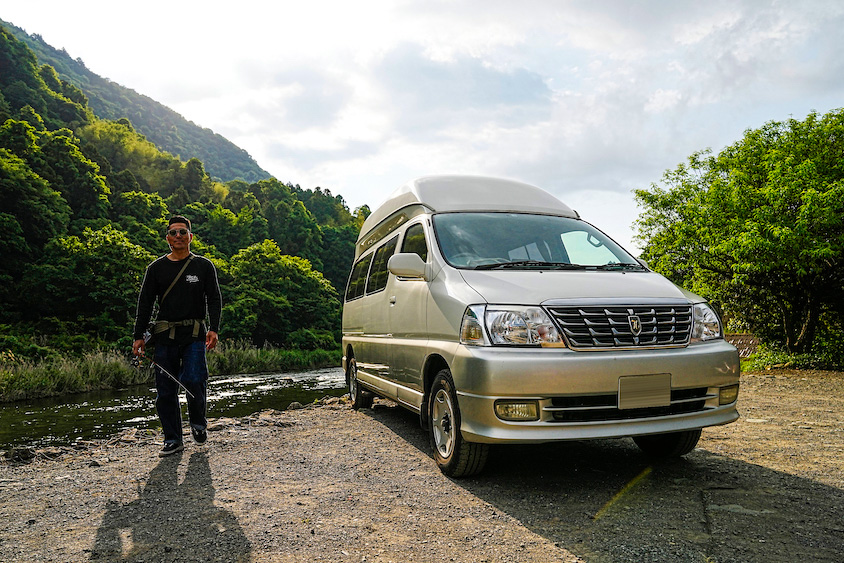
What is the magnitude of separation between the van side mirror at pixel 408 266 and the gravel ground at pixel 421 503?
156 centimetres

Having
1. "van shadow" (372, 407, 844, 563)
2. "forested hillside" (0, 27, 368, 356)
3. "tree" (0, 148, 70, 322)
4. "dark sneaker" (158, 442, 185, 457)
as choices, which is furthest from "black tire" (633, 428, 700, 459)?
"tree" (0, 148, 70, 322)

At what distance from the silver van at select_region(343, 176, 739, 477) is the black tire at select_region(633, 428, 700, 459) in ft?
0.03

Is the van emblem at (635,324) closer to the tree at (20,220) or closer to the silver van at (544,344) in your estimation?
the silver van at (544,344)

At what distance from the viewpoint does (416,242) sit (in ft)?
18.3

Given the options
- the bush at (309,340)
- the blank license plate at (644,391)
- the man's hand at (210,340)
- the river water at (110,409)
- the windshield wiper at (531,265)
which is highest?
the windshield wiper at (531,265)

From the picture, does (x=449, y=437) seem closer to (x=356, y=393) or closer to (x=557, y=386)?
(x=557, y=386)

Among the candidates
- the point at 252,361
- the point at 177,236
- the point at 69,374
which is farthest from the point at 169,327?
the point at 252,361

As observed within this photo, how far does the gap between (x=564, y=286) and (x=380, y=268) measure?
2.93 metres

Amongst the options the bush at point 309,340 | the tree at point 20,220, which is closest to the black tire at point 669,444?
the tree at point 20,220

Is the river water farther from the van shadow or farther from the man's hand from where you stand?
the van shadow

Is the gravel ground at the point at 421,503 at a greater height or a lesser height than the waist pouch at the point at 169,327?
lesser

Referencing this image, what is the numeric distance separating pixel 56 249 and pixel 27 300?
3.83 m

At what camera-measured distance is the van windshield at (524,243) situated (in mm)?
4848

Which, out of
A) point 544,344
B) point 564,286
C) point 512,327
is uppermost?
point 564,286
